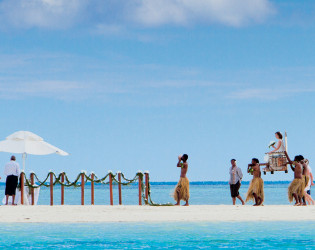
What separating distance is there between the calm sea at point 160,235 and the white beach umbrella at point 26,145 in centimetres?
768

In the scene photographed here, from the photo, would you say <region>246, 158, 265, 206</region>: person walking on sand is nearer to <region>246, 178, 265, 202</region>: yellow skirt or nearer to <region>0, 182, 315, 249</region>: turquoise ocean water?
<region>246, 178, 265, 202</region>: yellow skirt

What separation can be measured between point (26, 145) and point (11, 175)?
149 cm

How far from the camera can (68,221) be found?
15391mm

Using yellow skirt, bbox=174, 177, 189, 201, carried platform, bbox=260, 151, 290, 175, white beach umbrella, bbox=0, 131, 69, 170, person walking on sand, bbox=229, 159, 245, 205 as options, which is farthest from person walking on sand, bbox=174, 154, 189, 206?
white beach umbrella, bbox=0, 131, 69, 170

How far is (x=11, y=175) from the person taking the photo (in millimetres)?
21109

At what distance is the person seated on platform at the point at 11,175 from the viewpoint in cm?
2105

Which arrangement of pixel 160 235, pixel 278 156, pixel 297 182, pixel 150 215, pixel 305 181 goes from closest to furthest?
pixel 160 235, pixel 150 215, pixel 278 156, pixel 297 182, pixel 305 181

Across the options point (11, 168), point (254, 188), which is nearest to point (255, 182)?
point (254, 188)

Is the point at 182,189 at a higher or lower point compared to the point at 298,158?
lower

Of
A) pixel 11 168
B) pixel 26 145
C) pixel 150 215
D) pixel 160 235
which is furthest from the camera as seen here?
pixel 26 145

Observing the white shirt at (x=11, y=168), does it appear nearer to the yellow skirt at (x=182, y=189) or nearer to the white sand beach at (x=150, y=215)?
the white sand beach at (x=150, y=215)

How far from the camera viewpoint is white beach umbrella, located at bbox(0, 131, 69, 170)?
2200 centimetres

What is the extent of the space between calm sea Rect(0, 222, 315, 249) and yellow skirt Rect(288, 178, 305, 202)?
4593 mm

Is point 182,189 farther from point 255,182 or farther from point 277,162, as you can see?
point 277,162
